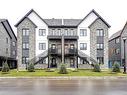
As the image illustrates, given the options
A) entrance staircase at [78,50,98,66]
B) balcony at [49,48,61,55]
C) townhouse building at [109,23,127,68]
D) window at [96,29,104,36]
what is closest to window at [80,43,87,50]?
entrance staircase at [78,50,98,66]

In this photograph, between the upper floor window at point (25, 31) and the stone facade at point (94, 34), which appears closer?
the upper floor window at point (25, 31)

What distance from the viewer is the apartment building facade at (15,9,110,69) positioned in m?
64.7

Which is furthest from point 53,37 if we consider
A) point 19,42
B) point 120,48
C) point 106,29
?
point 120,48

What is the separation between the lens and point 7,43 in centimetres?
7512

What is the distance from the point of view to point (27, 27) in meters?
65.1

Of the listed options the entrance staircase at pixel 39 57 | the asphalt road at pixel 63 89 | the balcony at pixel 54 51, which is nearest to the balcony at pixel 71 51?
the balcony at pixel 54 51

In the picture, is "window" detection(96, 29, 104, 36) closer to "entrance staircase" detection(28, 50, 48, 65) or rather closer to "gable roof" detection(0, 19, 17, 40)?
"entrance staircase" detection(28, 50, 48, 65)

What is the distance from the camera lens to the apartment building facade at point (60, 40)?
212 ft

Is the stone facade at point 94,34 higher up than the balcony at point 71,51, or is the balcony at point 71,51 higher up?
the stone facade at point 94,34

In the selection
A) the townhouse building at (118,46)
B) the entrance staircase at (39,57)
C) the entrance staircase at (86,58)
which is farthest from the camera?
the townhouse building at (118,46)

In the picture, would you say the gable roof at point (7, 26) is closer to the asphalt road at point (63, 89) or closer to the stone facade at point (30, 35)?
the stone facade at point (30, 35)

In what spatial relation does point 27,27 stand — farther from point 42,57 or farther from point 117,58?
point 117,58

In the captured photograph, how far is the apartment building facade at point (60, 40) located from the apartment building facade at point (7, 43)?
5.61 meters

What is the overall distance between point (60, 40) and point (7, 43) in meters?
16.3
